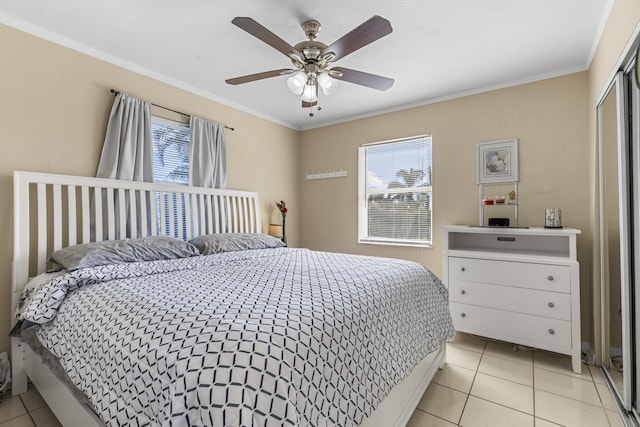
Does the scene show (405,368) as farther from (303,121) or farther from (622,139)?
(303,121)

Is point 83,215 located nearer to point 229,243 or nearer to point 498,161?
point 229,243

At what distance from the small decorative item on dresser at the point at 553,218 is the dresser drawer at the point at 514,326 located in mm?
772

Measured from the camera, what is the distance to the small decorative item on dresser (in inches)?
98.5

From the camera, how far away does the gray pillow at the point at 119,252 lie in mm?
1831

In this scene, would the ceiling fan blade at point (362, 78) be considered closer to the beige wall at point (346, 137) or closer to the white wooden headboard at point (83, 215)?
the beige wall at point (346, 137)

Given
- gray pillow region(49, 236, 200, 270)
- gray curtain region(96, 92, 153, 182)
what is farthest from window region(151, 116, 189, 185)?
gray pillow region(49, 236, 200, 270)

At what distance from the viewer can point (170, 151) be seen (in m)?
2.95

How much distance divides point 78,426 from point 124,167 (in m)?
1.86

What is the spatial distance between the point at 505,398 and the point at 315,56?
2.44 meters

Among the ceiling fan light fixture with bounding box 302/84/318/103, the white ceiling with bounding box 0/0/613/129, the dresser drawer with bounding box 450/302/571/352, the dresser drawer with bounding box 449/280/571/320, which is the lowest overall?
the dresser drawer with bounding box 450/302/571/352

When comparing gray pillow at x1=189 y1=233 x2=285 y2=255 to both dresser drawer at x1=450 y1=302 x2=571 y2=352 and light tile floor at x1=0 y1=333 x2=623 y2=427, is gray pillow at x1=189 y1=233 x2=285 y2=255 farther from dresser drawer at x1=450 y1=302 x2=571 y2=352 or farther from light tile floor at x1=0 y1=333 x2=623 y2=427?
dresser drawer at x1=450 y1=302 x2=571 y2=352

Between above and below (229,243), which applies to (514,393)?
below

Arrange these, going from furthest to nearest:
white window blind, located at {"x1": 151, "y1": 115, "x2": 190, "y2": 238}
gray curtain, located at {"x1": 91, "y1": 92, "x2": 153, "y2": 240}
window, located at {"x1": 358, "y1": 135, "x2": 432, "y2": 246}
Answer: window, located at {"x1": 358, "y1": 135, "x2": 432, "y2": 246}, white window blind, located at {"x1": 151, "y1": 115, "x2": 190, "y2": 238}, gray curtain, located at {"x1": 91, "y1": 92, "x2": 153, "y2": 240}

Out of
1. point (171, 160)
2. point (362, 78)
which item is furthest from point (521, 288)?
point (171, 160)
